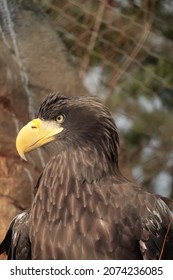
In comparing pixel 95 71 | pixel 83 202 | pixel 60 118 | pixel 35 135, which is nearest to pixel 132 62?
pixel 95 71

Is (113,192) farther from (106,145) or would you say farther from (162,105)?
(162,105)

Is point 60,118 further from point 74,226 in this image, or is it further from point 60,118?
point 74,226

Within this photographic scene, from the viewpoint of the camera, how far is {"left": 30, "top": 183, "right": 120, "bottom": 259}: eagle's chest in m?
4.68

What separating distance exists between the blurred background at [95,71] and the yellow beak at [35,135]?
1123 mm

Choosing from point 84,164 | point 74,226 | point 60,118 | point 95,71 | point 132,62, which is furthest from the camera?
point 132,62

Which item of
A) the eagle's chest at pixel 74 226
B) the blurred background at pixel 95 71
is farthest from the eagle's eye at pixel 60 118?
the blurred background at pixel 95 71

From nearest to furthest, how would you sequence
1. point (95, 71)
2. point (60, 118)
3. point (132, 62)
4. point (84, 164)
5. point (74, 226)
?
point (74, 226) → point (84, 164) → point (60, 118) → point (95, 71) → point (132, 62)

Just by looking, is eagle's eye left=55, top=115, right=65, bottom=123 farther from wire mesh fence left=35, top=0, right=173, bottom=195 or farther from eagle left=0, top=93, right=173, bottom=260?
wire mesh fence left=35, top=0, right=173, bottom=195

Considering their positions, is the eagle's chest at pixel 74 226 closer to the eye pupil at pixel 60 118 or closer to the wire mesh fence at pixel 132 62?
the eye pupil at pixel 60 118

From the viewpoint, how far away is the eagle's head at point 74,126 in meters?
5.00

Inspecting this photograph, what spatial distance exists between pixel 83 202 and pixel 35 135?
0.43 m

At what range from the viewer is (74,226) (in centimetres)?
473

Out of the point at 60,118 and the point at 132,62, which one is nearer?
the point at 60,118

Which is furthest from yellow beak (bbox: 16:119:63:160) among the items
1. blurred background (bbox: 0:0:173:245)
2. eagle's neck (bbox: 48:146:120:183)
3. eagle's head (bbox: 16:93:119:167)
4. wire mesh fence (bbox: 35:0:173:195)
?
wire mesh fence (bbox: 35:0:173:195)
